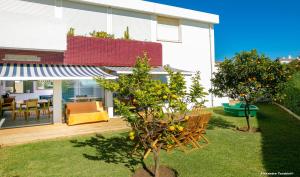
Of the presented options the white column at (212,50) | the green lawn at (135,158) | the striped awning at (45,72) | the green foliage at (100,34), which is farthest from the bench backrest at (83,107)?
the white column at (212,50)

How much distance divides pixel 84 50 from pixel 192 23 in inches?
502

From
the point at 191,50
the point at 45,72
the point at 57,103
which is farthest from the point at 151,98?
the point at 191,50

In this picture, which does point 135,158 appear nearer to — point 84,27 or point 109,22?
point 84,27

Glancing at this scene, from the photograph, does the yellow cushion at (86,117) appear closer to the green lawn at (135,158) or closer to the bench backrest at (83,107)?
the bench backrest at (83,107)

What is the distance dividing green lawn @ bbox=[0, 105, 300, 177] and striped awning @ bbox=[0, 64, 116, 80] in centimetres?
381

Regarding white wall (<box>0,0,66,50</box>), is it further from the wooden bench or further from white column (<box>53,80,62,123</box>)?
the wooden bench

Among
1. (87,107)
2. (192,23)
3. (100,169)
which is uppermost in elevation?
(192,23)

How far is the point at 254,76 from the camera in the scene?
1400cm

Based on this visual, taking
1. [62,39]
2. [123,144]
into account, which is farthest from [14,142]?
[62,39]

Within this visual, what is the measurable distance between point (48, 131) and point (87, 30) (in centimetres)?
957

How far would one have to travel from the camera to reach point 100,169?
876 centimetres

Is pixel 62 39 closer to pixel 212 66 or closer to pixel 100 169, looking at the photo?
pixel 100 169

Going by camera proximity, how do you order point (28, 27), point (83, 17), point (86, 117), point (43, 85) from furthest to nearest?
point (43, 85) < point (83, 17) < point (28, 27) < point (86, 117)

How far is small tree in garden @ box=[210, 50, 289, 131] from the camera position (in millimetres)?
13648
